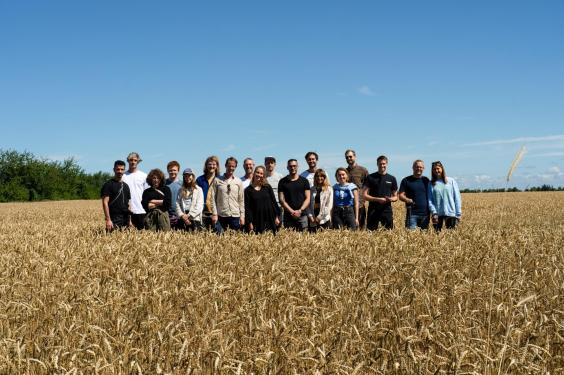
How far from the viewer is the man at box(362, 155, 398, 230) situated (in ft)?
36.4

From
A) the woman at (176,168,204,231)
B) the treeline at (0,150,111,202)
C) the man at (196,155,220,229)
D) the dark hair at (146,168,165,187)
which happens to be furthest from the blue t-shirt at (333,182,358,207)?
the treeline at (0,150,111,202)

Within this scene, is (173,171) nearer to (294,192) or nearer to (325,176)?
(294,192)

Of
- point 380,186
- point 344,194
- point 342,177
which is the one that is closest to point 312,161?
point 342,177

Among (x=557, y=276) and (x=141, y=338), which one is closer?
(x=141, y=338)

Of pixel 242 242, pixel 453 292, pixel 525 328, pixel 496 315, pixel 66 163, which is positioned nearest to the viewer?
pixel 525 328

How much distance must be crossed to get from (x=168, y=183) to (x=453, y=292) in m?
7.29

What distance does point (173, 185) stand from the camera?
36.3 ft

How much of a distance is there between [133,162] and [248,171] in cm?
231

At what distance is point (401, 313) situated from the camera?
4414 millimetres

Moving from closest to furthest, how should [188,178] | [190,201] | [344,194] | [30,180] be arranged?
[188,178], [190,201], [344,194], [30,180]

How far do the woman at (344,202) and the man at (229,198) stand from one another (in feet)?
6.24

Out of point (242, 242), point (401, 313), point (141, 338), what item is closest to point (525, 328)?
point (401, 313)

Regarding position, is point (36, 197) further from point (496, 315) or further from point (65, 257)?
point (496, 315)

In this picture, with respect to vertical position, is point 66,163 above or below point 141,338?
above
